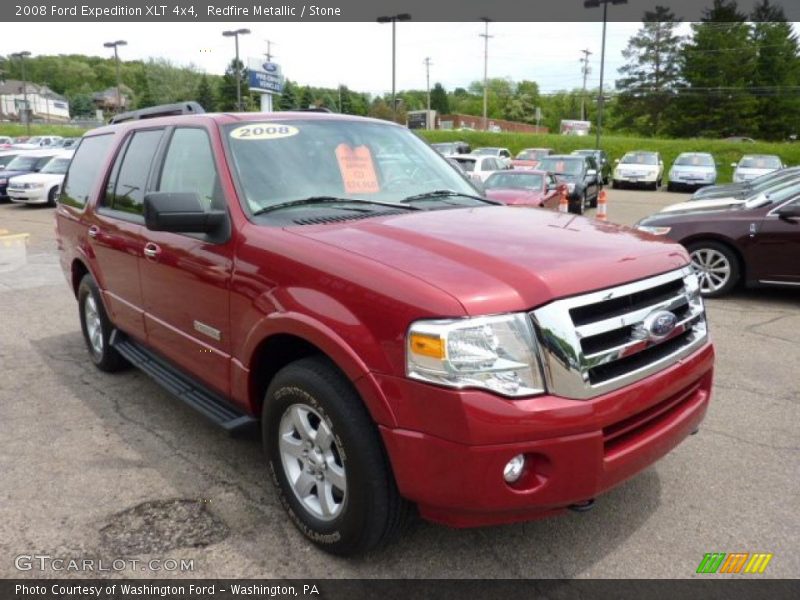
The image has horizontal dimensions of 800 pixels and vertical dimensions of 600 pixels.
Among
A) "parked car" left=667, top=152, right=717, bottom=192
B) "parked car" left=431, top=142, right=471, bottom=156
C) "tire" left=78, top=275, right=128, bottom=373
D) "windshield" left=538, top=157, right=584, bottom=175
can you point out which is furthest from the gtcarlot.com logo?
"parked car" left=667, top=152, right=717, bottom=192

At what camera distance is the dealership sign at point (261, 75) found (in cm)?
2123

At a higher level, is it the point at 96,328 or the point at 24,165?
the point at 24,165

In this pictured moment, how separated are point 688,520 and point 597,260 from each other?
1.41m

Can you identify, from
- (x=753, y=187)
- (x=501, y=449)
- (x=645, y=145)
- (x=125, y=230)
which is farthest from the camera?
(x=645, y=145)

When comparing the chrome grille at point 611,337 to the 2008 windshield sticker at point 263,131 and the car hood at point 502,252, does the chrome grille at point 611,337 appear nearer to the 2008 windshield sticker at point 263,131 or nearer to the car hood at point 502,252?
the car hood at point 502,252

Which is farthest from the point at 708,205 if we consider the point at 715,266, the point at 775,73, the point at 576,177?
the point at 775,73

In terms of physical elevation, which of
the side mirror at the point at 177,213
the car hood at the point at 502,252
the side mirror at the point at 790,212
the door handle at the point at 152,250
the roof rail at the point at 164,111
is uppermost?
the roof rail at the point at 164,111

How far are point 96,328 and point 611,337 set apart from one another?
4227mm

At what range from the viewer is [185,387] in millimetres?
3852

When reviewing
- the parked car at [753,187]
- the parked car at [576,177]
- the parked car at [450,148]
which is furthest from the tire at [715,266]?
the parked car at [450,148]

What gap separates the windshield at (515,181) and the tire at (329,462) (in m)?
12.3

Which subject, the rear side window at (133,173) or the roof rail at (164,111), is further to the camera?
→ the roof rail at (164,111)

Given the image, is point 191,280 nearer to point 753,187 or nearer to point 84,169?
point 84,169

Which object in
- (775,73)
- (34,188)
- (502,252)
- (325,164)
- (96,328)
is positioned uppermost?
(775,73)
